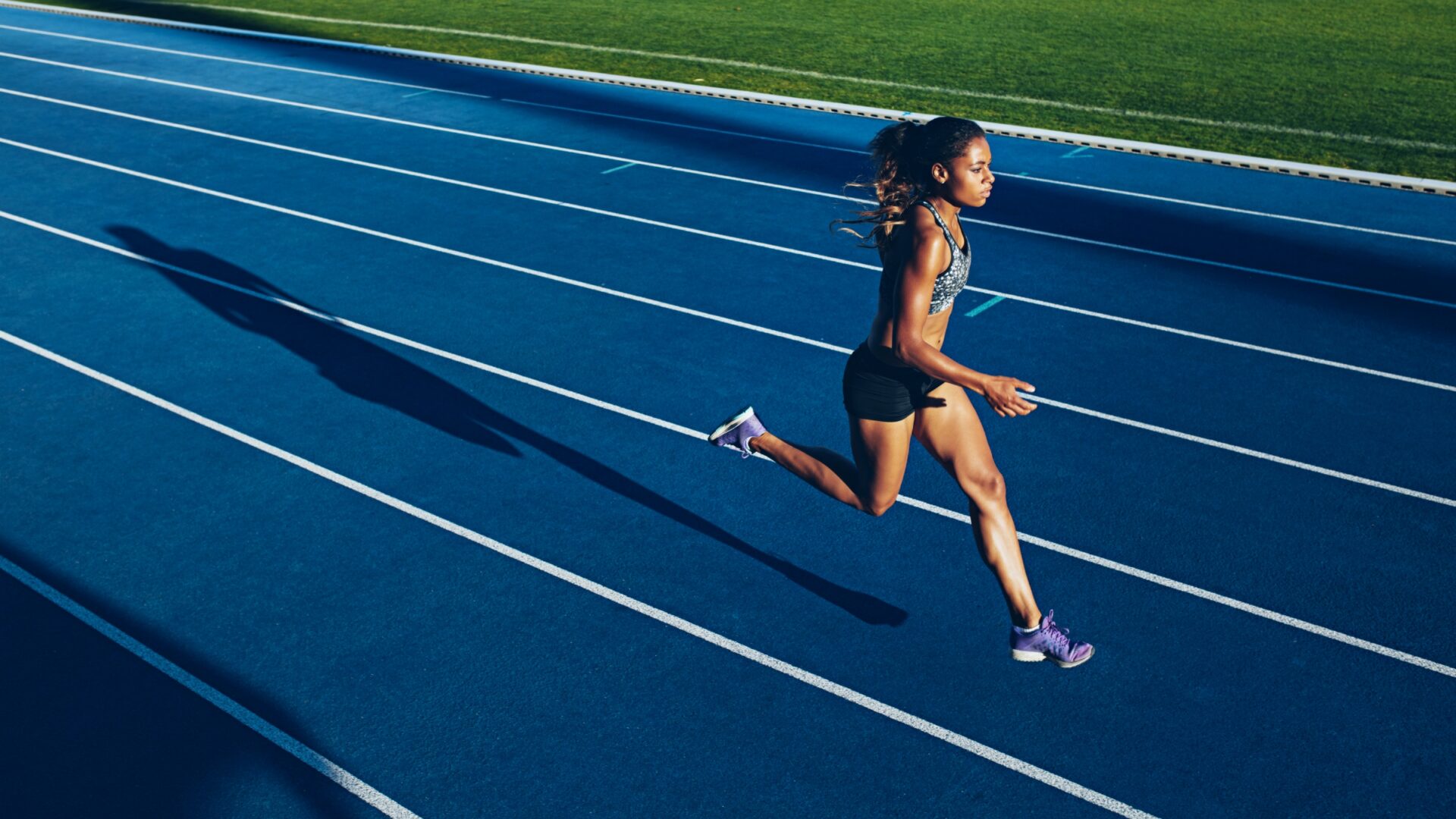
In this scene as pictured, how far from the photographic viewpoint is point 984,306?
8.63 meters

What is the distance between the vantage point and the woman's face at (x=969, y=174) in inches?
169

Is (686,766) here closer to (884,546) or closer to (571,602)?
(571,602)

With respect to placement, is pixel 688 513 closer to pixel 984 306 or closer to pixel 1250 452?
pixel 1250 452

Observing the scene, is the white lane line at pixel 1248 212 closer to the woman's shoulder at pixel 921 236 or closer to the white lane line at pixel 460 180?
the white lane line at pixel 460 180

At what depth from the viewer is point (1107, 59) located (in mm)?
17906

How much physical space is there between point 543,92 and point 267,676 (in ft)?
41.4

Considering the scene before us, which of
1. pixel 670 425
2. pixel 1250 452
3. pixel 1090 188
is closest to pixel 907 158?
pixel 670 425

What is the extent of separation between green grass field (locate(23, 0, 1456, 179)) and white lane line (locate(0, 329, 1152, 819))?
1047cm

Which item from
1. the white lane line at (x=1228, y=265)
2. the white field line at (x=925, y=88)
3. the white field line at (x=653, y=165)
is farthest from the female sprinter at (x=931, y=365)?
the white field line at (x=925, y=88)

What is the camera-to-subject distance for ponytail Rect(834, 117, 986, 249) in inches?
170

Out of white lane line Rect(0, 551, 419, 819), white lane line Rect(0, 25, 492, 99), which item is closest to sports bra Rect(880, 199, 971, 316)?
white lane line Rect(0, 551, 419, 819)

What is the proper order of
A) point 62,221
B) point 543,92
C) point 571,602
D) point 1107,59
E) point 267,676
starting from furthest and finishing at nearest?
1. point 1107,59
2. point 543,92
3. point 62,221
4. point 571,602
5. point 267,676

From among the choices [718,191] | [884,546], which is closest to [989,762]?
[884,546]

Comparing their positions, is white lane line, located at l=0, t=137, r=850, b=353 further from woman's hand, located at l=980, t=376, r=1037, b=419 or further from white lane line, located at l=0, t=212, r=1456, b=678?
woman's hand, located at l=980, t=376, r=1037, b=419
